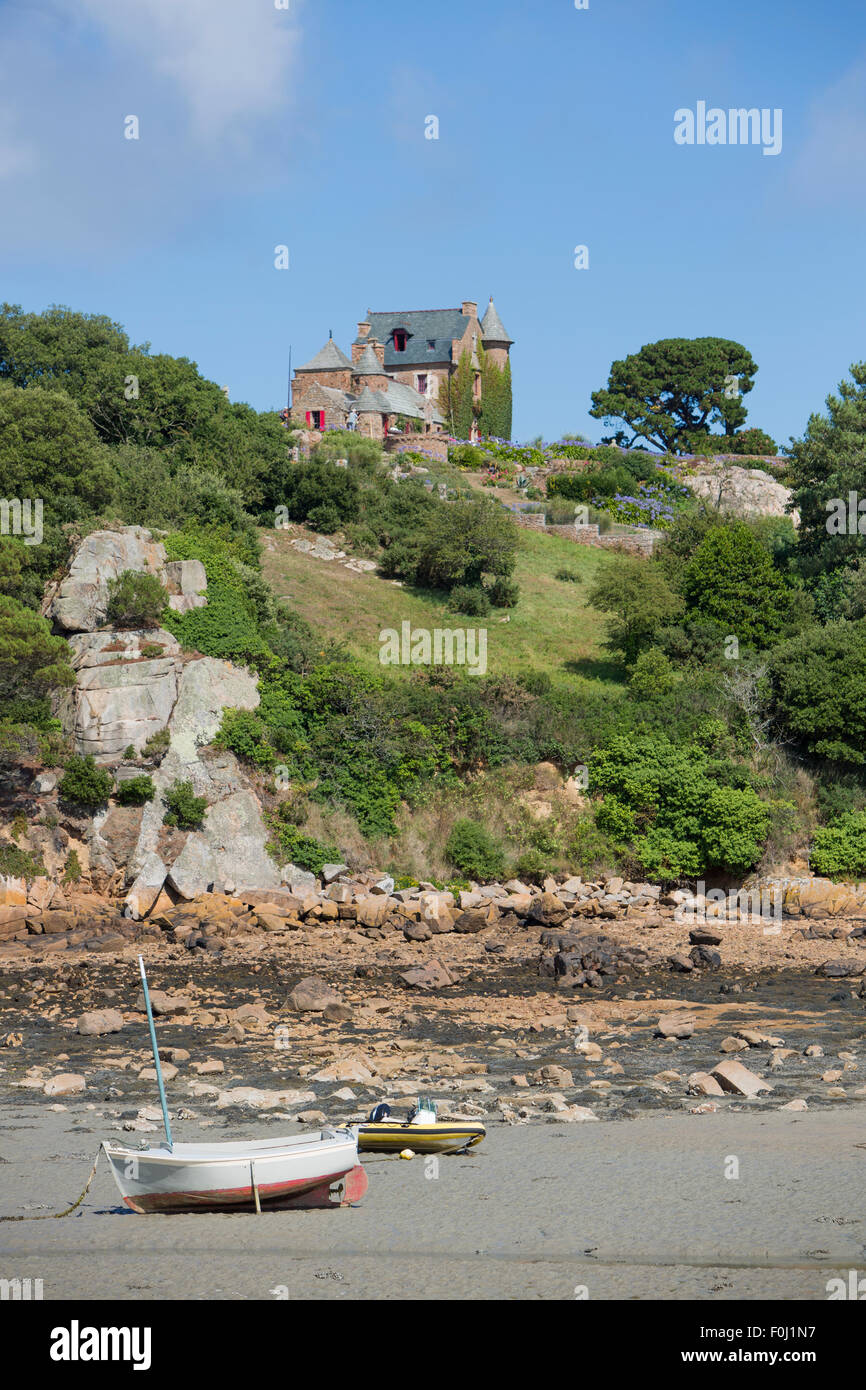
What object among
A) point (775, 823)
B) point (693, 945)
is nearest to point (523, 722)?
point (775, 823)

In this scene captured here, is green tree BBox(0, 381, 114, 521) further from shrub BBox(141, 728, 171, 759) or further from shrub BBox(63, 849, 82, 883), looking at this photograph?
shrub BBox(63, 849, 82, 883)

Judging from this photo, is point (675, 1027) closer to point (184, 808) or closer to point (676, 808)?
point (676, 808)

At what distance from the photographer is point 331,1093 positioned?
16016 mm

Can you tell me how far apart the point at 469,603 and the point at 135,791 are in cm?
1857

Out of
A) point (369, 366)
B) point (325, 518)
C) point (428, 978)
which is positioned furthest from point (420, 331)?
point (428, 978)

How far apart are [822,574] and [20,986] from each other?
29767 millimetres

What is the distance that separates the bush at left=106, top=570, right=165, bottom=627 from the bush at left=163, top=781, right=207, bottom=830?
212 inches

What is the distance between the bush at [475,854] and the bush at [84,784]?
9.07m

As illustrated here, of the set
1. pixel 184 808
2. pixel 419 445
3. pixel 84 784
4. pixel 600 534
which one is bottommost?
pixel 184 808

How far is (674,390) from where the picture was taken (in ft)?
324

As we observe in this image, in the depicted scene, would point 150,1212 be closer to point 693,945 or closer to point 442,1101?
point 442,1101

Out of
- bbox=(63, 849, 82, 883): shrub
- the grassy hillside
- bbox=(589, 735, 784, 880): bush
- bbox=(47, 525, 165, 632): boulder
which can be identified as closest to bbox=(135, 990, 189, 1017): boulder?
bbox=(63, 849, 82, 883): shrub

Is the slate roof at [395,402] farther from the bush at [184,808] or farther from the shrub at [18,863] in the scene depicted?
the shrub at [18,863]

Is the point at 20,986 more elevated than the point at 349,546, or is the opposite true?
the point at 349,546
